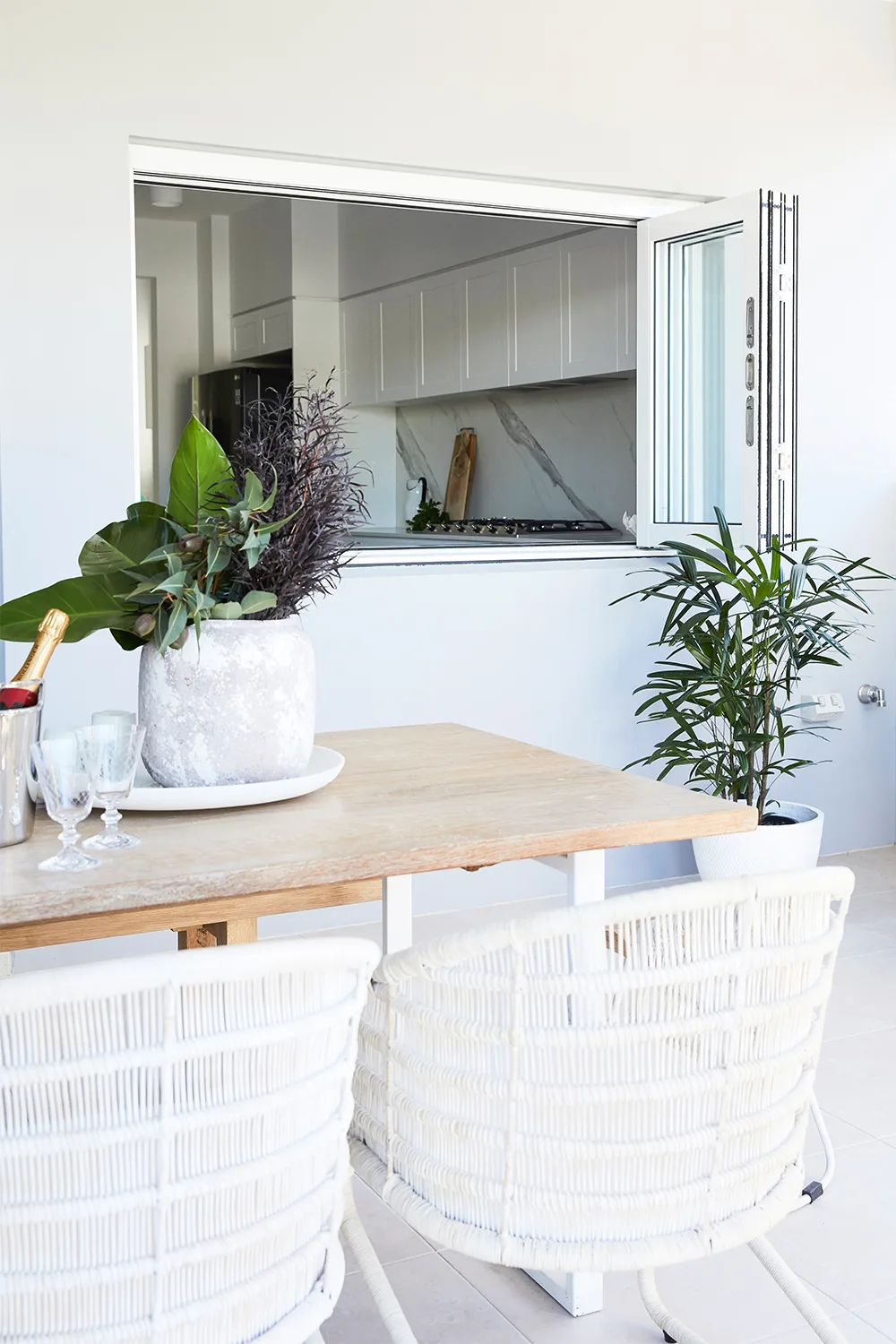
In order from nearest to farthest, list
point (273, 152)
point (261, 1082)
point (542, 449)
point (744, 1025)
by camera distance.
Answer: point (261, 1082) → point (744, 1025) → point (273, 152) → point (542, 449)

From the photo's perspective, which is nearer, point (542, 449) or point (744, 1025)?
point (744, 1025)

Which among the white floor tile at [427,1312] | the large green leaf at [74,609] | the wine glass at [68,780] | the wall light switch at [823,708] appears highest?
the large green leaf at [74,609]

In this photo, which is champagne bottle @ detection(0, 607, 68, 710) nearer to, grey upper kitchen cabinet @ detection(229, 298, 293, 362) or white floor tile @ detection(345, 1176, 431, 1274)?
white floor tile @ detection(345, 1176, 431, 1274)

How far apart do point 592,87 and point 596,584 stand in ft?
4.80

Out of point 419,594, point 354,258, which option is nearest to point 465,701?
point 419,594

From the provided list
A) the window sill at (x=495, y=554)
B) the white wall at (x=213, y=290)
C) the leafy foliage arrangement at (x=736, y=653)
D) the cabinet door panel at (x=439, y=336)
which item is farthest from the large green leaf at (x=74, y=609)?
the white wall at (x=213, y=290)

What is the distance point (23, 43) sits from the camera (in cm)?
329

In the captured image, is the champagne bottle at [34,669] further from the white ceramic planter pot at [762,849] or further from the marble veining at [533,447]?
the marble veining at [533,447]

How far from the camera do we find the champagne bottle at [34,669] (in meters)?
1.57

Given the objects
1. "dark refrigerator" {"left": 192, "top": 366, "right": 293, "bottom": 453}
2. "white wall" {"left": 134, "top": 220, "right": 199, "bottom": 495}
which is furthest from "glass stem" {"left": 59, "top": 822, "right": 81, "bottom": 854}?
"white wall" {"left": 134, "top": 220, "right": 199, "bottom": 495}

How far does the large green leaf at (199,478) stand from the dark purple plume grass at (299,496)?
3 cm

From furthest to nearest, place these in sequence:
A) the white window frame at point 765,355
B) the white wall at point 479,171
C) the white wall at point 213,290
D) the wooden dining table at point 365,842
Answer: the white wall at point 213,290 < the white window frame at point 765,355 < the white wall at point 479,171 < the wooden dining table at point 365,842

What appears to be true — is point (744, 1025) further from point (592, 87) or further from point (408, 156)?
point (592, 87)

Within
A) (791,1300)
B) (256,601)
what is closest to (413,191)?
(256,601)
